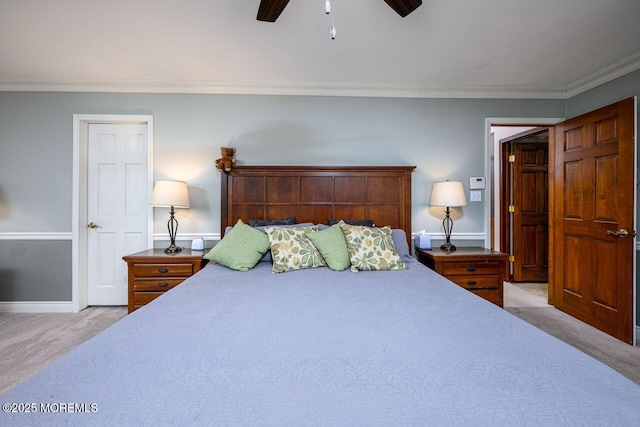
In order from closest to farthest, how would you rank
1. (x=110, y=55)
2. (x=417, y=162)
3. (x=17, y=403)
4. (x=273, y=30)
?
(x=17, y=403) < (x=273, y=30) < (x=110, y=55) < (x=417, y=162)

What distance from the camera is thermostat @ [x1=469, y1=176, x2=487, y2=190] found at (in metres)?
3.24

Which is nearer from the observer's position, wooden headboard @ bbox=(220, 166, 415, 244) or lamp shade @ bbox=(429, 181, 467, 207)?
lamp shade @ bbox=(429, 181, 467, 207)

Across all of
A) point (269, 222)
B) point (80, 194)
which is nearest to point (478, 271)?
point (269, 222)

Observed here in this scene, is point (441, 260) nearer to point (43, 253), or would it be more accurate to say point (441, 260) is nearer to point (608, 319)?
point (608, 319)

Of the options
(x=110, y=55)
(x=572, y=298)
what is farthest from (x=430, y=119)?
(x=110, y=55)

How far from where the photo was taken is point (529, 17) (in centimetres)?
203

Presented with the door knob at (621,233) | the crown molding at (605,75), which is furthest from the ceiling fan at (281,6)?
the door knob at (621,233)

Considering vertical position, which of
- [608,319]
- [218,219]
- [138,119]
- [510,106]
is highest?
[510,106]

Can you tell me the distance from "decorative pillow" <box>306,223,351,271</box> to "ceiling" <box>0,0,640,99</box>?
157cm

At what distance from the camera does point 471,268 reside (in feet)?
9.04

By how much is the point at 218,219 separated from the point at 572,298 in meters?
3.86

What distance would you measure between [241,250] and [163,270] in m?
0.89

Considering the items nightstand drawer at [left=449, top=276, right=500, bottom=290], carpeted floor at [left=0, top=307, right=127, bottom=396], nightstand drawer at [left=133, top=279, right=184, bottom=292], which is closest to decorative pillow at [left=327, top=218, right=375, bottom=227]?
nightstand drawer at [left=449, top=276, right=500, bottom=290]

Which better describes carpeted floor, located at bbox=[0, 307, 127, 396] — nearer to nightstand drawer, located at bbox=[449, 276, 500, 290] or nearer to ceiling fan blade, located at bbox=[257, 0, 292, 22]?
ceiling fan blade, located at bbox=[257, 0, 292, 22]
